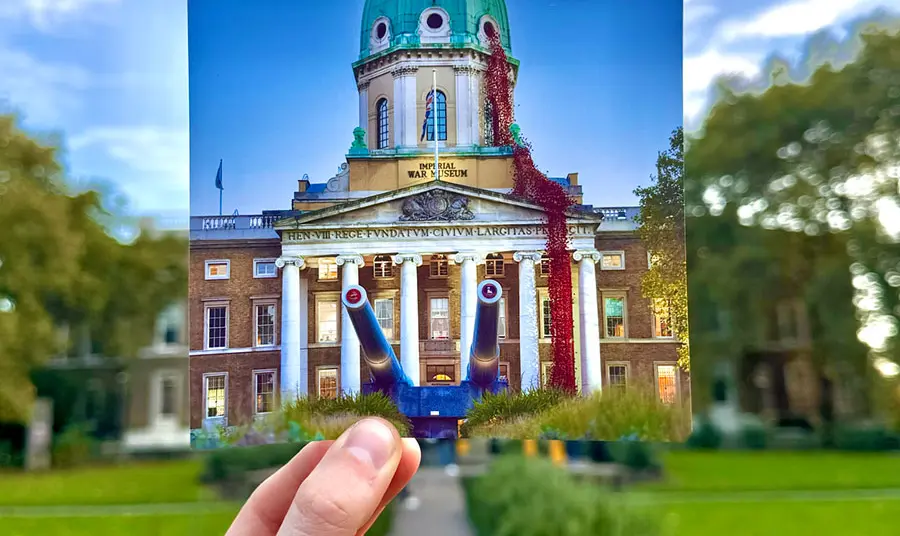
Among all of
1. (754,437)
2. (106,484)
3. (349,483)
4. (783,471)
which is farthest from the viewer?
(783,471)

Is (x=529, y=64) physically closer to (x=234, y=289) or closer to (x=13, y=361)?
(x=234, y=289)

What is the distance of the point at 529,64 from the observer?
5.08 ft

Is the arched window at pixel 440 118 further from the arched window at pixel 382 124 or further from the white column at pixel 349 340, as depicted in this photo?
the white column at pixel 349 340

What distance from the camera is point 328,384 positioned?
1.50 metres

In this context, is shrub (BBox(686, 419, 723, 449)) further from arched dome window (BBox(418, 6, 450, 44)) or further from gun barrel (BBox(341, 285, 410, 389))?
arched dome window (BBox(418, 6, 450, 44))

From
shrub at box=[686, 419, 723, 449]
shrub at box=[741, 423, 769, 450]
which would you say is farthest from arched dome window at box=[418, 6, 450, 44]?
shrub at box=[741, 423, 769, 450]

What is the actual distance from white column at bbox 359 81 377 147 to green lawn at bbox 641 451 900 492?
7037 mm

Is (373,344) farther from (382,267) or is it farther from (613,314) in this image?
(613,314)

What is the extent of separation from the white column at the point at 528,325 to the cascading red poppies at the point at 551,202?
42mm

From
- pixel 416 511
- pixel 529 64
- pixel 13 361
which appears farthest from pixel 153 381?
pixel 529 64

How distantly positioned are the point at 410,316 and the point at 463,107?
0.51m

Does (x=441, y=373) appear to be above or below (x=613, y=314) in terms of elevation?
below

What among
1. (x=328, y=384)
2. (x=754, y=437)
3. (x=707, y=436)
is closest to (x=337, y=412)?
(x=328, y=384)

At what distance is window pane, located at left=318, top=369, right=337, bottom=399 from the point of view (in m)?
1.49
